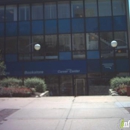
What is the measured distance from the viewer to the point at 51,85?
30484 millimetres

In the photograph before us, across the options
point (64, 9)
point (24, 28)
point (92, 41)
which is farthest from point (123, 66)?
point (24, 28)

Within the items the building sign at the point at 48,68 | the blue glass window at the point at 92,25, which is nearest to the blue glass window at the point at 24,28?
the building sign at the point at 48,68

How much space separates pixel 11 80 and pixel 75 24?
1081cm

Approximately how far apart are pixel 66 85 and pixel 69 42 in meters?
5.23

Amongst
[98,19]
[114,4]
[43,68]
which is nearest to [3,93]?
[43,68]

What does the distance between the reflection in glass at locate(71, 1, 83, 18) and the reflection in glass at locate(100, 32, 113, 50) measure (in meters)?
3.72

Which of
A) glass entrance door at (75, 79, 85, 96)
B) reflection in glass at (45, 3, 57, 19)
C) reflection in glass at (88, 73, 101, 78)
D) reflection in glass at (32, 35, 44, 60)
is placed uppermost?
reflection in glass at (45, 3, 57, 19)

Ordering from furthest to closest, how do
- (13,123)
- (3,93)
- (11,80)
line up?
(11,80) → (3,93) → (13,123)

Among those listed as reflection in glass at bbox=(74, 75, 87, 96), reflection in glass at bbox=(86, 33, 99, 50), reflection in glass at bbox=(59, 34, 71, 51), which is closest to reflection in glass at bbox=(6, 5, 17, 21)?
reflection in glass at bbox=(59, 34, 71, 51)

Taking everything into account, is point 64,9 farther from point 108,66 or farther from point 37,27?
point 108,66

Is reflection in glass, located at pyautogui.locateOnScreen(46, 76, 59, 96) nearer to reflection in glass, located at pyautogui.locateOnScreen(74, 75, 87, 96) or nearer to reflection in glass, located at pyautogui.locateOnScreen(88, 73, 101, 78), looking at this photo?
reflection in glass, located at pyautogui.locateOnScreen(74, 75, 87, 96)

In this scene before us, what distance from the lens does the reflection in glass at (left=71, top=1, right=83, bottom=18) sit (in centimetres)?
3106

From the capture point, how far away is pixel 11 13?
106 ft

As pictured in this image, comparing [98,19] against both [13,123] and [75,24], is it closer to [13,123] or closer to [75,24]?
[75,24]
